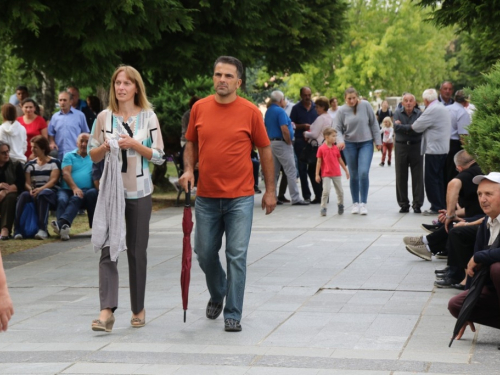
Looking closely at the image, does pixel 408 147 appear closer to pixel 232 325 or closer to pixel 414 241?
pixel 414 241

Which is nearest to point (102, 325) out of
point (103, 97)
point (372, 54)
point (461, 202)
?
point (461, 202)

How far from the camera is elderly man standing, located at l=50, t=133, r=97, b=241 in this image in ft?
45.2

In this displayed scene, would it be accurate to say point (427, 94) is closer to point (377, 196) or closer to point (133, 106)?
point (377, 196)

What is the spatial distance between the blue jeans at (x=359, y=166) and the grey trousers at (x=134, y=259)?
8484mm

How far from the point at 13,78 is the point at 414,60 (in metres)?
28.9

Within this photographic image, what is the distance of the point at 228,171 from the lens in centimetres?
788

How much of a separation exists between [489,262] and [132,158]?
277 centimetres

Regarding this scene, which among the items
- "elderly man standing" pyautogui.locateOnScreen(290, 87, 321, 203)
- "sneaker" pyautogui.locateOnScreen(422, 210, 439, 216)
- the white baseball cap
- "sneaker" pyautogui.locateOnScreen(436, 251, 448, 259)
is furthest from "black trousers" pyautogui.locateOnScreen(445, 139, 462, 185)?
the white baseball cap

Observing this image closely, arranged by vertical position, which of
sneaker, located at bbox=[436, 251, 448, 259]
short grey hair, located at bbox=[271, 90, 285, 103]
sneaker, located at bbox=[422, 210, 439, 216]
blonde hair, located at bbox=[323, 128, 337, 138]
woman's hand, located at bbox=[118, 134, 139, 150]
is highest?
short grey hair, located at bbox=[271, 90, 285, 103]

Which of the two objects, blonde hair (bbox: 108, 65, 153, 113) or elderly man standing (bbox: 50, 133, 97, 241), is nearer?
blonde hair (bbox: 108, 65, 153, 113)

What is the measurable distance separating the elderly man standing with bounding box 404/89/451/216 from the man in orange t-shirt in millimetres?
8433

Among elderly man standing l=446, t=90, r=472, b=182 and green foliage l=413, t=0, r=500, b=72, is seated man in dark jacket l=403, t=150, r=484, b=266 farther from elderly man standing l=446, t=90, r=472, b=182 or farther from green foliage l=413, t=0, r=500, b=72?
elderly man standing l=446, t=90, r=472, b=182

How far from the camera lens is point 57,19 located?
1309 cm

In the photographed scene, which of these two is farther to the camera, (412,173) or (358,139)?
(412,173)
